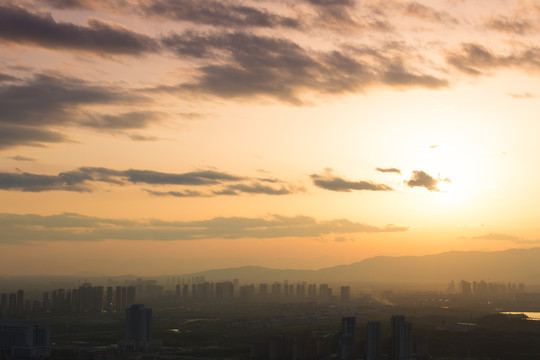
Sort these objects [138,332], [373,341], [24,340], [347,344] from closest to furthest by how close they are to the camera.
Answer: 1. [373,341]
2. [347,344]
3. [24,340]
4. [138,332]

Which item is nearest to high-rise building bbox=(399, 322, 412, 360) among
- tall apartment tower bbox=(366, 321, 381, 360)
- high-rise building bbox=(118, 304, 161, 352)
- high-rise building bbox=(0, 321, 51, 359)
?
tall apartment tower bbox=(366, 321, 381, 360)

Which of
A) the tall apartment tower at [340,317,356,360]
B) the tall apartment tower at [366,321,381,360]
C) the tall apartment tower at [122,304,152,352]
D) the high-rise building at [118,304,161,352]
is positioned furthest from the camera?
the tall apartment tower at [122,304,152,352]

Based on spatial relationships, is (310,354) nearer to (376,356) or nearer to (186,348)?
(376,356)

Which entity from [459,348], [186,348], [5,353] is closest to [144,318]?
[186,348]

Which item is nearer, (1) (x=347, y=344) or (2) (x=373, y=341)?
(2) (x=373, y=341)

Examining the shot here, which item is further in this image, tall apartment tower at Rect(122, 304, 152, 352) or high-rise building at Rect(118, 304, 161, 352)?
tall apartment tower at Rect(122, 304, 152, 352)

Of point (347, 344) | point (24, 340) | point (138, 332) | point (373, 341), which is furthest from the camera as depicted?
point (138, 332)

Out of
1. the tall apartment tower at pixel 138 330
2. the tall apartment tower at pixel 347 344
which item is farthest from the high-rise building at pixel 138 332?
the tall apartment tower at pixel 347 344

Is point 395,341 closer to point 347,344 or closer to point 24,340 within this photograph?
point 347,344

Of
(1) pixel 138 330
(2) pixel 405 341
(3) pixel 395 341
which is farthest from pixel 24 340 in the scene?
(2) pixel 405 341

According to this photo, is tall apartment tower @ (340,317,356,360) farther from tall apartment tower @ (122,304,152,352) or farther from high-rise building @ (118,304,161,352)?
tall apartment tower @ (122,304,152,352)

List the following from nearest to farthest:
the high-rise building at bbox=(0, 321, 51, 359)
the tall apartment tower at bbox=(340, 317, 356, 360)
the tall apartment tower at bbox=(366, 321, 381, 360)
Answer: the tall apartment tower at bbox=(366, 321, 381, 360) → the tall apartment tower at bbox=(340, 317, 356, 360) → the high-rise building at bbox=(0, 321, 51, 359)
